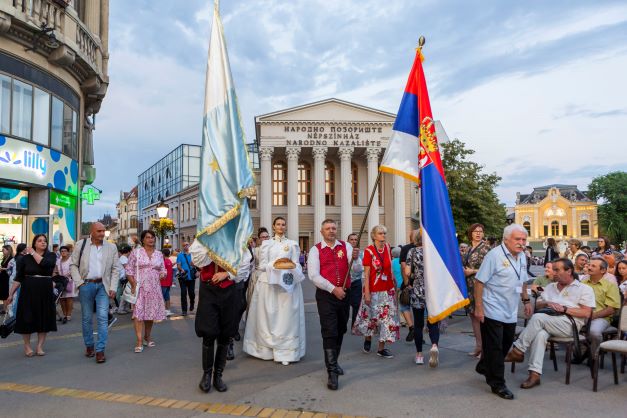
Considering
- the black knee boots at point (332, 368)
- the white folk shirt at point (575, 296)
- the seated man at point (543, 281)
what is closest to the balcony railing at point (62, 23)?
the black knee boots at point (332, 368)

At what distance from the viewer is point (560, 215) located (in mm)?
84938

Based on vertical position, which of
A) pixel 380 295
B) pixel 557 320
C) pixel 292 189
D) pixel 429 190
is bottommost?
pixel 557 320

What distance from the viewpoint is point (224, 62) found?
239 inches

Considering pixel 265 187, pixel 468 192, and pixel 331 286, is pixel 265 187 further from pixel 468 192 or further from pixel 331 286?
pixel 331 286

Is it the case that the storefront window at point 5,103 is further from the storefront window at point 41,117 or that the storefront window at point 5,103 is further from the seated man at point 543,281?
the seated man at point 543,281

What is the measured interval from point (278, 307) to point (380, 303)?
1.53 metres

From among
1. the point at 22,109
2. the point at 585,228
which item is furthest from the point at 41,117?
the point at 585,228

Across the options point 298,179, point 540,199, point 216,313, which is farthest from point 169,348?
point 540,199

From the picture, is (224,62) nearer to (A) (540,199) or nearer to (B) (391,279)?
(B) (391,279)

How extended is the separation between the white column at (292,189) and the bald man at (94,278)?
1612 inches

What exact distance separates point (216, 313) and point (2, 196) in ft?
39.9

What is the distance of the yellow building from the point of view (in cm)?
8356

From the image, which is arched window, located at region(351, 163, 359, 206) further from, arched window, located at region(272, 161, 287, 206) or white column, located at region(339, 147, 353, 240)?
arched window, located at region(272, 161, 287, 206)

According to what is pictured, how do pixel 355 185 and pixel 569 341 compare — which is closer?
pixel 569 341
